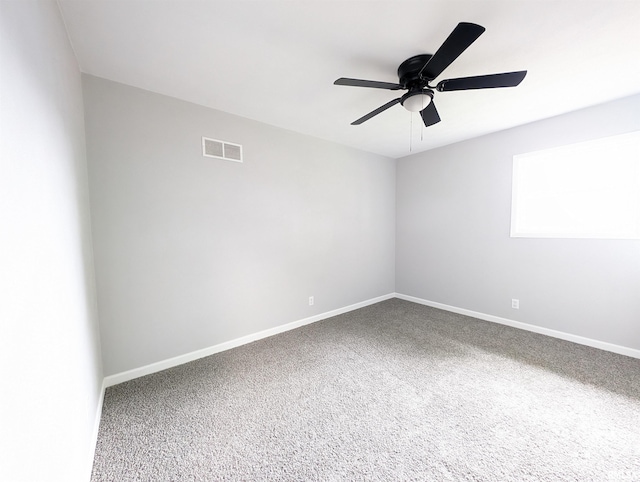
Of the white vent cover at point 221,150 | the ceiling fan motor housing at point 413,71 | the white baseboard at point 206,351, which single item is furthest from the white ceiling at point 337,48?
the white baseboard at point 206,351

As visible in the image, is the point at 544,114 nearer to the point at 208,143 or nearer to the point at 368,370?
the point at 368,370

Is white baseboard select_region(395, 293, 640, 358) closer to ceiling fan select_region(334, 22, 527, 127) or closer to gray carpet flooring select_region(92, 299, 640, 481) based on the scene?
gray carpet flooring select_region(92, 299, 640, 481)

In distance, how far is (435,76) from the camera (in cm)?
164

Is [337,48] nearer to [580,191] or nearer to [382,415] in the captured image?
[382,415]

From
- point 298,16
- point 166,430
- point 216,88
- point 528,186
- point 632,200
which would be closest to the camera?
point 298,16

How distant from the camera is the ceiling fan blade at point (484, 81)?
1493 mm

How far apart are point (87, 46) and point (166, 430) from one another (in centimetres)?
257

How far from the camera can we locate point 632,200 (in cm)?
237

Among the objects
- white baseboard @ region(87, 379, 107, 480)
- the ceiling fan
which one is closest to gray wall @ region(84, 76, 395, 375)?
white baseboard @ region(87, 379, 107, 480)

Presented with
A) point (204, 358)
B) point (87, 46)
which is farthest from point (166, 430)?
point (87, 46)

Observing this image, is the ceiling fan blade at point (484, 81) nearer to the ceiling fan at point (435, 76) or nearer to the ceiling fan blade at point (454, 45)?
the ceiling fan at point (435, 76)

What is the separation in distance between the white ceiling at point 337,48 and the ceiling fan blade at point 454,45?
21 cm

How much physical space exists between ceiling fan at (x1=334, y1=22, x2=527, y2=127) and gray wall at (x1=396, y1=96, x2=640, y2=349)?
5.70ft

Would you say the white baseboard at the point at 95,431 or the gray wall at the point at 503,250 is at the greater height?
the gray wall at the point at 503,250
